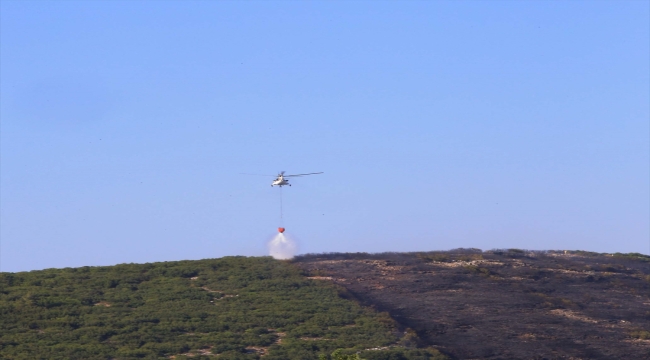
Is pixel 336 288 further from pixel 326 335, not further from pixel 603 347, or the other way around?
pixel 603 347

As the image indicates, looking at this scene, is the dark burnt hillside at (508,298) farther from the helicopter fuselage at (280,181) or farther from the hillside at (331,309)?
the helicopter fuselage at (280,181)

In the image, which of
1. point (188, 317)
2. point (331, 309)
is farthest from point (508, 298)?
point (188, 317)

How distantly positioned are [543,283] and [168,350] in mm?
29504

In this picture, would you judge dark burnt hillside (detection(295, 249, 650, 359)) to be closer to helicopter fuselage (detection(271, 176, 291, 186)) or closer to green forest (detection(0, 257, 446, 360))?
green forest (detection(0, 257, 446, 360))

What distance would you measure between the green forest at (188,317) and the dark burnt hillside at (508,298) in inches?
Result: 107

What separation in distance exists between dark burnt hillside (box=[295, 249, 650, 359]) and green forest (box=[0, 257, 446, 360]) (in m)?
2.72

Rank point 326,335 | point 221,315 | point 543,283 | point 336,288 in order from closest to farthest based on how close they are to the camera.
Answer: point 326,335 → point 221,315 → point 336,288 → point 543,283

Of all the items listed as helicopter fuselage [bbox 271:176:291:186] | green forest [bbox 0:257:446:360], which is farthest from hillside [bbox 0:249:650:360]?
helicopter fuselage [bbox 271:176:291:186]

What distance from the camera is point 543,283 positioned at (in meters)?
61.1

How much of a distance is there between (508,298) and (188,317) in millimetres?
21445

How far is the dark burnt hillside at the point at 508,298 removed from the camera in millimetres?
47781

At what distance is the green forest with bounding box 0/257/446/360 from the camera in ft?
145

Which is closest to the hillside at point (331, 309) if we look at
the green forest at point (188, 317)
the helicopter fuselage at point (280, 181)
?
the green forest at point (188, 317)

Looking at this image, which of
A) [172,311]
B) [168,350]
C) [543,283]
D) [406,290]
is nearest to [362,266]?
[406,290]
